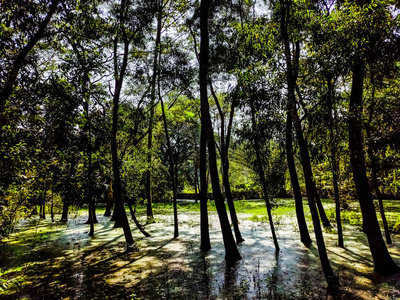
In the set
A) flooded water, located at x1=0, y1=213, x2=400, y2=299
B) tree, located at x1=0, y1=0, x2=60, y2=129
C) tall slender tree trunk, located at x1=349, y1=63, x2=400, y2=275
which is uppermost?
tree, located at x1=0, y1=0, x2=60, y2=129

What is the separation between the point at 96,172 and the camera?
10945 millimetres

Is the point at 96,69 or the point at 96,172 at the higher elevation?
the point at 96,69

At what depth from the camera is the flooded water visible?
4875 mm

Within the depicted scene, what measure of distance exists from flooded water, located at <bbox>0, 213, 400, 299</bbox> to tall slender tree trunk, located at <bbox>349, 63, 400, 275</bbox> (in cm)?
36

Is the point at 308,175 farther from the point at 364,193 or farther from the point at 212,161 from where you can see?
the point at 212,161

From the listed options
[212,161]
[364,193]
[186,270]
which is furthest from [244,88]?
[186,270]

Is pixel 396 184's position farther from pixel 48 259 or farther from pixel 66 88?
pixel 48 259

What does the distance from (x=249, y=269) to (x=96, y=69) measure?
707 cm

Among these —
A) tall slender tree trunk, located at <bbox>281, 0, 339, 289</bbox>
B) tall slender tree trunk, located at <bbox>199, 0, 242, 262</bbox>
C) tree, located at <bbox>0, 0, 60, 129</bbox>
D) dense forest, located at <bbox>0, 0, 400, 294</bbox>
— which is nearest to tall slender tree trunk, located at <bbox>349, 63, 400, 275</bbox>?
dense forest, located at <bbox>0, 0, 400, 294</bbox>

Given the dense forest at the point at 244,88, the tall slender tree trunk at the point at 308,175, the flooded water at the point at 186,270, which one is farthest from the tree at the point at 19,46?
the tall slender tree trunk at the point at 308,175

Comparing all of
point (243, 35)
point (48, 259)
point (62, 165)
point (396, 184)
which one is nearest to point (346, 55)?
point (243, 35)

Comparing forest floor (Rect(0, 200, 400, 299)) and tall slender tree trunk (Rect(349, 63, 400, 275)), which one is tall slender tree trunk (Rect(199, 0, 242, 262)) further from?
tall slender tree trunk (Rect(349, 63, 400, 275))

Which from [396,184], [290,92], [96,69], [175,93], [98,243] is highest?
[175,93]

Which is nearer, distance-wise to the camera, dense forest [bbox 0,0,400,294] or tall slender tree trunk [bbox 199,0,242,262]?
dense forest [bbox 0,0,400,294]
